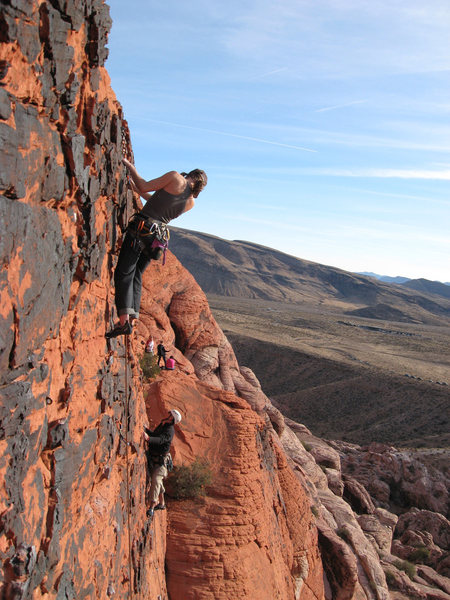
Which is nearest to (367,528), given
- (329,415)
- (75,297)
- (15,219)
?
(75,297)

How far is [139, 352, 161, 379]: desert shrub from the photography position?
11594mm

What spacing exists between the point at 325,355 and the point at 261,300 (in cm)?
8626

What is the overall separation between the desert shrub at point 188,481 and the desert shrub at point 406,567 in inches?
575

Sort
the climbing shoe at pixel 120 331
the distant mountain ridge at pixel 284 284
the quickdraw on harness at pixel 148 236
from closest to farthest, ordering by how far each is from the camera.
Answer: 1. the climbing shoe at pixel 120 331
2. the quickdraw on harness at pixel 148 236
3. the distant mountain ridge at pixel 284 284

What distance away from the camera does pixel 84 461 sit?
562cm

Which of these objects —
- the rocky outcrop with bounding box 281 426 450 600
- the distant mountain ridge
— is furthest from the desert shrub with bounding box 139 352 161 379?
the distant mountain ridge

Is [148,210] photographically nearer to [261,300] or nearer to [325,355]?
[325,355]

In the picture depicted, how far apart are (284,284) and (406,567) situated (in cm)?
15985

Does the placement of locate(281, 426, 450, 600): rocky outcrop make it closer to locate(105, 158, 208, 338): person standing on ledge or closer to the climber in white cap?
the climber in white cap

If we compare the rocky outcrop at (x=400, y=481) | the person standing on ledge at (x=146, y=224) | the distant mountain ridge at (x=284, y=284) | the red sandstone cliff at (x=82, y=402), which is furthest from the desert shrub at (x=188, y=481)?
the distant mountain ridge at (x=284, y=284)

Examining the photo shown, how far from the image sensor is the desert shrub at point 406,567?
2002 centimetres

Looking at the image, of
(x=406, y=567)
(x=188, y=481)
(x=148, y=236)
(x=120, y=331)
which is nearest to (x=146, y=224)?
(x=148, y=236)

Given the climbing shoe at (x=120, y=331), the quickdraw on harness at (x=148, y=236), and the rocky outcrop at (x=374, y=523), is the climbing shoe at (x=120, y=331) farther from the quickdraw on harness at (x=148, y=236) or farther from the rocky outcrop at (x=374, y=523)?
the rocky outcrop at (x=374, y=523)

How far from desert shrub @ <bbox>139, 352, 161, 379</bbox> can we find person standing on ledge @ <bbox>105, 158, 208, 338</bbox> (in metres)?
4.63
